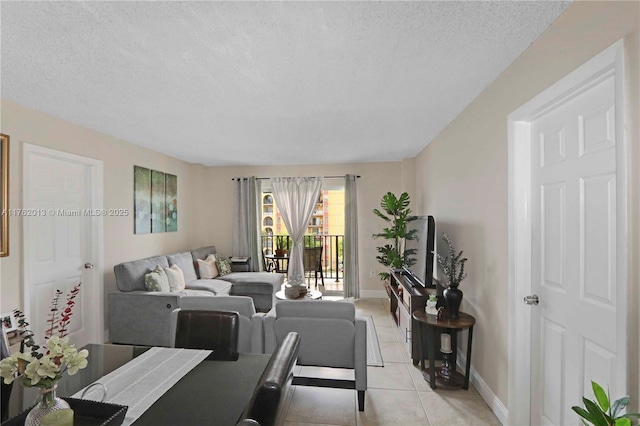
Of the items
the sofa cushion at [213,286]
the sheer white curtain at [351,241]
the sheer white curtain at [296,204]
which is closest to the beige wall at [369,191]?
the sheer white curtain at [351,241]

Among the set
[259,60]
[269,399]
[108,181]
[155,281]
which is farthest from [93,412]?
[108,181]

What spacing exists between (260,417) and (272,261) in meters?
5.61

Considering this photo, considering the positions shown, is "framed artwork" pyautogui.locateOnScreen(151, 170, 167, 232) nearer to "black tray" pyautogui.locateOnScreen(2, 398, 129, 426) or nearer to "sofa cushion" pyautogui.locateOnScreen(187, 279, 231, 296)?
"sofa cushion" pyautogui.locateOnScreen(187, 279, 231, 296)

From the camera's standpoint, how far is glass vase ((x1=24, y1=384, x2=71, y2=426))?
946 millimetres

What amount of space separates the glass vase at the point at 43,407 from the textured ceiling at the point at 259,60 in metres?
1.62

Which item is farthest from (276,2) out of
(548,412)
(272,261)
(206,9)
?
(272,261)

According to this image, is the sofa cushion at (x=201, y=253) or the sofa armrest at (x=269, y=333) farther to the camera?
the sofa cushion at (x=201, y=253)

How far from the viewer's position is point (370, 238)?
561cm

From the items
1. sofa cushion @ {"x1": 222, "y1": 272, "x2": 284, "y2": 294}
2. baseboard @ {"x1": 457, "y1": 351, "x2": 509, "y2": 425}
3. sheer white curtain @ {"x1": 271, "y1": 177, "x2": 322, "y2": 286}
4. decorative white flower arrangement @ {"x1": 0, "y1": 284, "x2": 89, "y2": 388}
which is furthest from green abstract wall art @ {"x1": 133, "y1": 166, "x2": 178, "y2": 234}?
baseboard @ {"x1": 457, "y1": 351, "x2": 509, "y2": 425}

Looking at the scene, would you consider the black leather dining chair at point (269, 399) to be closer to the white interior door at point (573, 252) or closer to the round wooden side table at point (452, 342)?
the white interior door at point (573, 252)

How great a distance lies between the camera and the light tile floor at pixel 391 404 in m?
2.19

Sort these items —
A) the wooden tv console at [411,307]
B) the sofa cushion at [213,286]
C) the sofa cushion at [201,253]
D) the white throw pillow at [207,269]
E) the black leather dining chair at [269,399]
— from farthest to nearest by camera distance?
1. the sofa cushion at [201,253]
2. the white throw pillow at [207,269]
3. the sofa cushion at [213,286]
4. the wooden tv console at [411,307]
5. the black leather dining chair at [269,399]

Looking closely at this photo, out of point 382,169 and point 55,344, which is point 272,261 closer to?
point 382,169

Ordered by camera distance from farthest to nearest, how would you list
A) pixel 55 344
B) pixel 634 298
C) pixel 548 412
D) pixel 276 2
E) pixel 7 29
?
pixel 548 412
pixel 7 29
pixel 276 2
pixel 634 298
pixel 55 344
